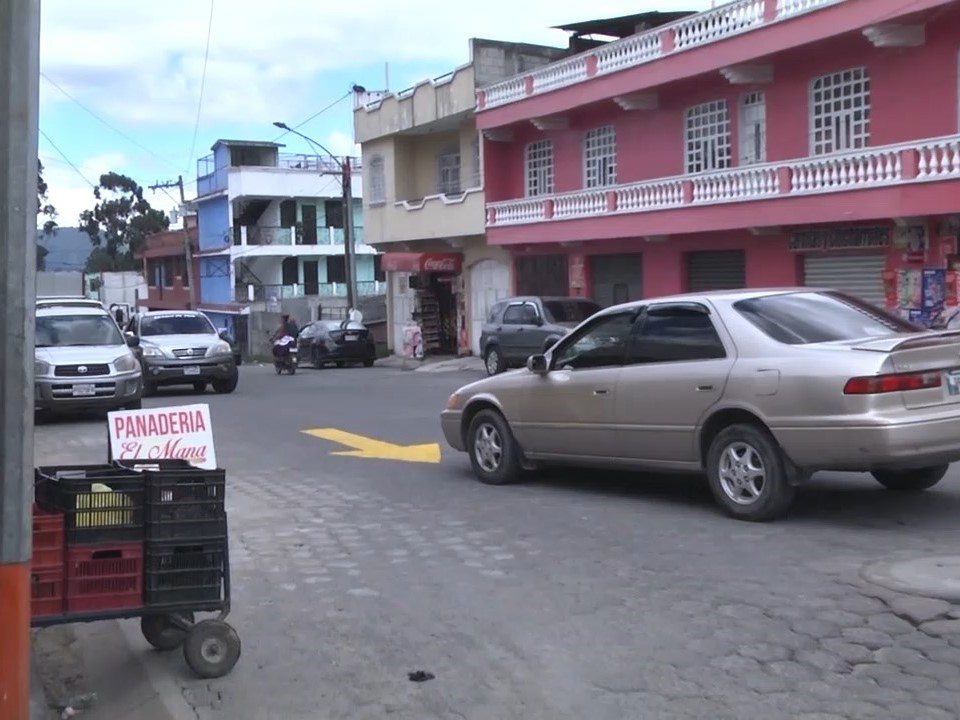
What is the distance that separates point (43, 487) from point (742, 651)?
3.37 metres

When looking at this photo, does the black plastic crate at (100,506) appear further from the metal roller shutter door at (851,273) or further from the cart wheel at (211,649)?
the metal roller shutter door at (851,273)

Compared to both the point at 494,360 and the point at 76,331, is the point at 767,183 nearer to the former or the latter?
the point at 494,360

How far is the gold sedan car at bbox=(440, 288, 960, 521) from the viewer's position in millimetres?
7594

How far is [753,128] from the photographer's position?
81.6 ft

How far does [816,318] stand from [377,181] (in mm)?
32120

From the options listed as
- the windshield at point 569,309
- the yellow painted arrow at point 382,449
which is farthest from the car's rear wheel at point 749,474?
the windshield at point 569,309

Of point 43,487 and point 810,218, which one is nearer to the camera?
point 43,487

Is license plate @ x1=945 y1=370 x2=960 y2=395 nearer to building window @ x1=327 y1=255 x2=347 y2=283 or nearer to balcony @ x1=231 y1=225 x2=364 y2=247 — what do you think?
balcony @ x1=231 y1=225 x2=364 y2=247

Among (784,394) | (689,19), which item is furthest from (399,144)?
(784,394)

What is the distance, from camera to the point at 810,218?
22000 mm

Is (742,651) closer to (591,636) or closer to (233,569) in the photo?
(591,636)

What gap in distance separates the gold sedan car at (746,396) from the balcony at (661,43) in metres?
12.5

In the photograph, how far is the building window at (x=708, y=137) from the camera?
25672 millimetres

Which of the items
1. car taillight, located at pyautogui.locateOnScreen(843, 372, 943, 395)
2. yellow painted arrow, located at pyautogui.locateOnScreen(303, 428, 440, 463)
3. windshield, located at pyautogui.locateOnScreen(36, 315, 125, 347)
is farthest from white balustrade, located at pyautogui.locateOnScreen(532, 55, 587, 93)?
car taillight, located at pyautogui.locateOnScreen(843, 372, 943, 395)
